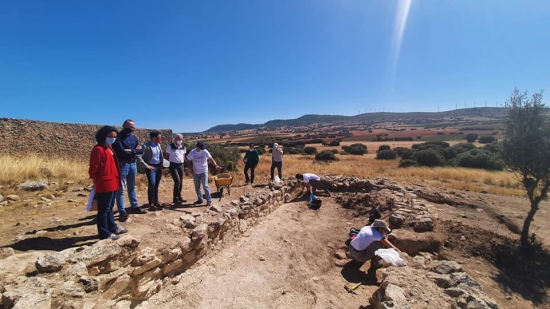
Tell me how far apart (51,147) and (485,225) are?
17335mm

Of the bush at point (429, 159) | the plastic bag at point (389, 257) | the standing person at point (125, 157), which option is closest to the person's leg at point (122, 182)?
the standing person at point (125, 157)

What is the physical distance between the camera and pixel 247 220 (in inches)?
278

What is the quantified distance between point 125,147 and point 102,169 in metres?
1.17

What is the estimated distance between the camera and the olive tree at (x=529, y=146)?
6176 millimetres

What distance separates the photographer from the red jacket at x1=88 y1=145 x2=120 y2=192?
13.0 ft

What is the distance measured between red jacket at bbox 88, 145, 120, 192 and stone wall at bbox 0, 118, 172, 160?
10.2m

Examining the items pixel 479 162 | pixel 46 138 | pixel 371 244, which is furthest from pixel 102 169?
pixel 479 162

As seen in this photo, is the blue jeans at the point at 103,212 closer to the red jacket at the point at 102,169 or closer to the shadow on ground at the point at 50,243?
the red jacket at the point at 102,169

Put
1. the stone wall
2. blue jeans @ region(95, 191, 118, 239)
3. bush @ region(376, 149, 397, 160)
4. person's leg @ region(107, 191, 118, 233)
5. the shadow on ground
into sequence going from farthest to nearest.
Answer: bush @ region(376, 149, 397, 160)
the stone wall
person's leg @ region(107, 191, 118, 233)
blue jeans @ region(95, 191, 118, 239)
the shadow on ground

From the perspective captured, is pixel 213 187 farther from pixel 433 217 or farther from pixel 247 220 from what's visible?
pixel 433 217

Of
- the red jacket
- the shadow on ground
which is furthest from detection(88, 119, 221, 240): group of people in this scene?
the shadow on ground

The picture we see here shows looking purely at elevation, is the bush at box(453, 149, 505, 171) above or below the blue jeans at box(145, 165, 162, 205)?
below

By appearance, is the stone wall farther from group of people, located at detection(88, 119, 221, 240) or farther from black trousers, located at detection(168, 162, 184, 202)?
A: black trousers, located at detection(168, 162, 184, 202)

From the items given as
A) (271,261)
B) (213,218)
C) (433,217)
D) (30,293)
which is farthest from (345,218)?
(30,293)
